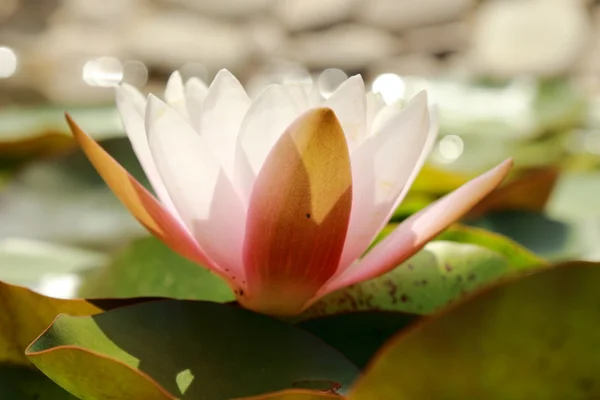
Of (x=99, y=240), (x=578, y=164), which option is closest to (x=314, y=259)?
(x=99, y=240)

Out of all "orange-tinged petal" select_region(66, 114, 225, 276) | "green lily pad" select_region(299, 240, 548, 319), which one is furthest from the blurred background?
"orange-tinged petal" select_region(66, 114, 225, 276)

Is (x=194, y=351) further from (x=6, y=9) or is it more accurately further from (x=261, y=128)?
(x=6, y=9)

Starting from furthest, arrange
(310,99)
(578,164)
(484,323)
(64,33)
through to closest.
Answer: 1. (64,33)
2. (578,164)
3. (310,99)
4. (484,323)

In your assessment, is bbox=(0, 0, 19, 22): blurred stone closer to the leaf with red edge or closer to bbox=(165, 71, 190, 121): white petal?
bbox=(165, 71, 190, 121): white petal

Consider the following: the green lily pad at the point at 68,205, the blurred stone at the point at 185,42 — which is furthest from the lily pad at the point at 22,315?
the blurred stone at the point at 185,42

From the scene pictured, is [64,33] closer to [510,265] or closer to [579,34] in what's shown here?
[579,34]

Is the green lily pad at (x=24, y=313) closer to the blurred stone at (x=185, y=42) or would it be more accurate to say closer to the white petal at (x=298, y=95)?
the white petal at (x=298, y=95)

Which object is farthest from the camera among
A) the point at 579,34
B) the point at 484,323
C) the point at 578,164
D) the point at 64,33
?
the point at 64,33
